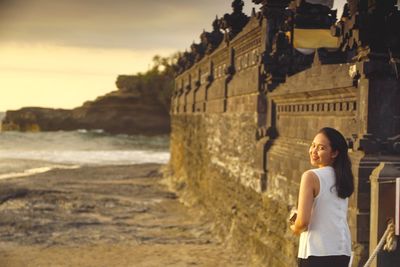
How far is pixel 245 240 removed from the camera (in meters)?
10.6

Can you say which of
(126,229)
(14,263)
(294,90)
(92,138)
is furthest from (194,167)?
(92,138)

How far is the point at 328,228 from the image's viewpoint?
383cm

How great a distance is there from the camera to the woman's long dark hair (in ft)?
12.3

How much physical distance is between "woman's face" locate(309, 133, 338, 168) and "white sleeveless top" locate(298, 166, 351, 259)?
0.05 m

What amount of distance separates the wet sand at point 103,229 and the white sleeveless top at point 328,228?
6.53 metres

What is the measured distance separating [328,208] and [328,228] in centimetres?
14

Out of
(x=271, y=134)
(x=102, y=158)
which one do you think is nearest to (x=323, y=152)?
(x=271, y=134)

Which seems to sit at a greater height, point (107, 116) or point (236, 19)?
point (236, 19)

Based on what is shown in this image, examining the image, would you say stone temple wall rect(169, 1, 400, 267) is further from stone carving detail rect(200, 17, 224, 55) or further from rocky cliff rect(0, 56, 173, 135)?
rocky cliff rect(0, 56, 173, 135)

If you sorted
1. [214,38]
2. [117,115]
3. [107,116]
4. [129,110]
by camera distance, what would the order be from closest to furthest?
1. [214,38]
2. [129,110]
3. [117,115]
4. [107,116]

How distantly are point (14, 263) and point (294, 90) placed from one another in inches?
235

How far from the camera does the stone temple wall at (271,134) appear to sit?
224 inches

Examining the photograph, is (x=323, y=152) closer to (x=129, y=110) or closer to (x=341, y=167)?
(x=341, y=167)

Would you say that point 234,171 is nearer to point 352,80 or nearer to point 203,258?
point 203,258
